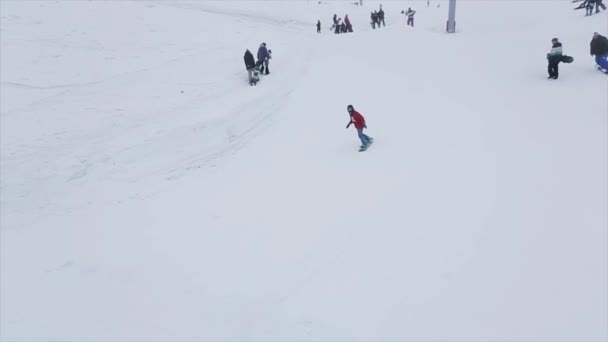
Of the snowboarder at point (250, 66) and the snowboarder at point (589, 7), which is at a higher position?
the snowboarder at point (589, 7)

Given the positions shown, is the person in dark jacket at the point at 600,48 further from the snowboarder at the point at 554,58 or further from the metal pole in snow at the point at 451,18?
the metal pole in snow at the point at 451,18

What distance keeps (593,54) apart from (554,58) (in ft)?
3.45

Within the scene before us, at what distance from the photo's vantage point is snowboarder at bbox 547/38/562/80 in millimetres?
13789

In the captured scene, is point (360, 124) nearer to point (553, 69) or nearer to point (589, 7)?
point (553, 69)

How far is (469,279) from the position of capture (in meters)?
7.16

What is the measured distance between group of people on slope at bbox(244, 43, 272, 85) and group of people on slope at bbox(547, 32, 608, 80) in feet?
34.3

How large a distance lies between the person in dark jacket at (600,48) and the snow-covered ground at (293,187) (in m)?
0.67

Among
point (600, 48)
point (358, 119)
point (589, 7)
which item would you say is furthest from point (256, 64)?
point (589, 7)

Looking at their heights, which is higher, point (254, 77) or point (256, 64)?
point (256, 64)

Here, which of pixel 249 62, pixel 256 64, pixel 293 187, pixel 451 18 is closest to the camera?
pixel 293 187

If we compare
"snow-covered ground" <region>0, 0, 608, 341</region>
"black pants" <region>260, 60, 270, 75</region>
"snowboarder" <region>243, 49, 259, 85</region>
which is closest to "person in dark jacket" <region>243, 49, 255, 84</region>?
"snowboarder" <region>243, 49, 259, 85</region>

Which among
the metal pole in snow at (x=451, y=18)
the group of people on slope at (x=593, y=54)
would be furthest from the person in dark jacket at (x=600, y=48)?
the metal pole in snow at (x=451, y=18)

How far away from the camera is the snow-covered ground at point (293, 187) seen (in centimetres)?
718

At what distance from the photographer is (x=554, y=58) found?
14.0 metres
